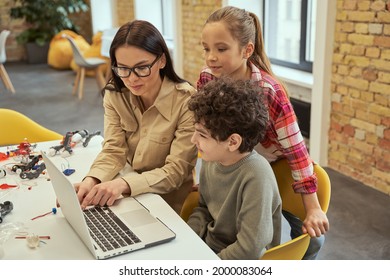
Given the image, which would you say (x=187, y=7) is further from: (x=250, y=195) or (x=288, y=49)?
(x=250, y=195)

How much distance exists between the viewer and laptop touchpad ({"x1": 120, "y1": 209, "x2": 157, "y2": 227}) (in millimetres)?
1241

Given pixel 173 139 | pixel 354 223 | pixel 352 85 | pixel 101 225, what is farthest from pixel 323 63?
pixel 101 225

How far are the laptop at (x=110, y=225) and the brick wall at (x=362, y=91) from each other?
201cm

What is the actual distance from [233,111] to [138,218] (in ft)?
1.26

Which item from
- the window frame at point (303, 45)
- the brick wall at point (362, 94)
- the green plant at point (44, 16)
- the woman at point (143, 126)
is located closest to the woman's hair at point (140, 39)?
the woman at point (143, 126)

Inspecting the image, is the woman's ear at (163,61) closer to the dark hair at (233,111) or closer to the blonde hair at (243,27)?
the blonde hair at (243,27)

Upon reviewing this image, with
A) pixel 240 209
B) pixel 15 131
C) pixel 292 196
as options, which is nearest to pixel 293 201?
pixel 292 196

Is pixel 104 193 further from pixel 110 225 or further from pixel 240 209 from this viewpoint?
pixel 240 209

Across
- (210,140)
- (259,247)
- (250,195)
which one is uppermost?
(210,140)

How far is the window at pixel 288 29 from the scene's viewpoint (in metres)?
4.03

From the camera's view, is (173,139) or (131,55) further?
(173,139)

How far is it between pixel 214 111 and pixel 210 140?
0.08 m

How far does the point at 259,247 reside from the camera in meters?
1.22
